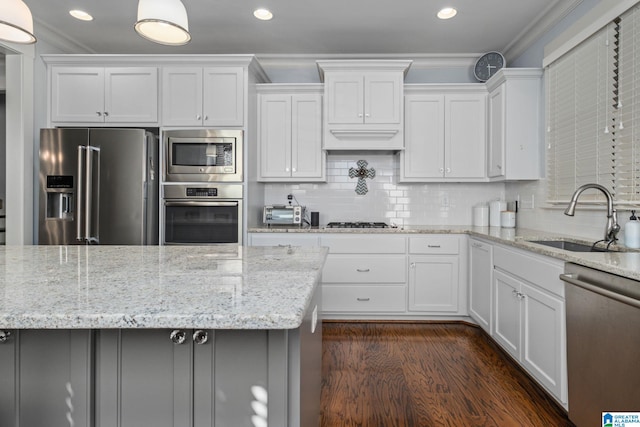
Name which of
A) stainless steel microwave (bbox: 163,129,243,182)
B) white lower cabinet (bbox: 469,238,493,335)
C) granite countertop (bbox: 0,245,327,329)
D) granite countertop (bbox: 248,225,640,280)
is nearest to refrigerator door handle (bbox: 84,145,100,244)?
stainless steel microwave (bbox: 163,129,243,182)

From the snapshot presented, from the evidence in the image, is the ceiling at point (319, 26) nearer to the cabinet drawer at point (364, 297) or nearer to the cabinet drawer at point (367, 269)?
the cabinet drawer at point (367, 269)

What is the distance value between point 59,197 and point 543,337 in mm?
3782

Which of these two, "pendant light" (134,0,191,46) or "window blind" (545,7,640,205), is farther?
"window blind" (545,7,640,205)

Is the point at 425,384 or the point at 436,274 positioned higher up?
the point at 436,274

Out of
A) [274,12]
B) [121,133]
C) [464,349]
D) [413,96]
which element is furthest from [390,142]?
[121,133]

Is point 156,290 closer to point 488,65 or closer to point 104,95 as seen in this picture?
point 104,95

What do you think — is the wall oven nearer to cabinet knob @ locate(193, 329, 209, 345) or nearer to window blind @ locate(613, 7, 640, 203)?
cabinet knob @ locate(193, 329, 209, 345)

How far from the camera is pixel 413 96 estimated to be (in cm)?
373

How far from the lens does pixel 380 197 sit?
4.07 m

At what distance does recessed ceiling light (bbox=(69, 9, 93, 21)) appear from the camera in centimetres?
312

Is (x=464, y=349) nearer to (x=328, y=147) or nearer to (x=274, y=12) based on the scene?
(x=328, y=147)

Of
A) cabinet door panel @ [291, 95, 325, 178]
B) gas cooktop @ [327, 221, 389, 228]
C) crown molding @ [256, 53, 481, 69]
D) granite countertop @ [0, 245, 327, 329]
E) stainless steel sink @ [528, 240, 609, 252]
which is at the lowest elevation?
stainless steel sink @ [528, 240, 609, 252]

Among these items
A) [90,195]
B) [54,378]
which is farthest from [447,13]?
[54,378]

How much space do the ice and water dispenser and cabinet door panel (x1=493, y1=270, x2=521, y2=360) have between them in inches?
137
